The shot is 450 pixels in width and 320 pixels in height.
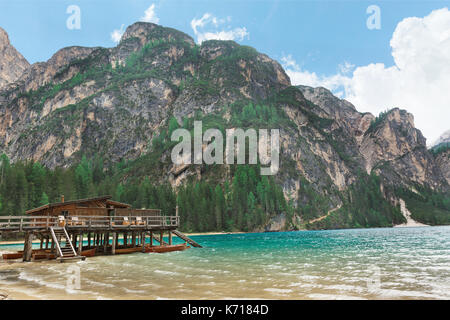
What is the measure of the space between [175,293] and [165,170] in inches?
6071

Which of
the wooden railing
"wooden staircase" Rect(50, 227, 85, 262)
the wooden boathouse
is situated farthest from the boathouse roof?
"wooden staircase" Rect(50, 227, 85, 262)

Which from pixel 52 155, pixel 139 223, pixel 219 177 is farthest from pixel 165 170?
pixel 139 223

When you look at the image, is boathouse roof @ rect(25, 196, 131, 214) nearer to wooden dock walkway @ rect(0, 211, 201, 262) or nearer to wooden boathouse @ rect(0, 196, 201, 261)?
wooden boathouse @ rect(0, 196, 201, 261)

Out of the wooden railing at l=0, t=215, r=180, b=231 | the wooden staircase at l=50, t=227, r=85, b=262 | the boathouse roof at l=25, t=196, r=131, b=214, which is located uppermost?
the boathouse roof at l=25, t=196, r=131, b=214

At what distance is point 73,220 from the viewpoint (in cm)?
3581

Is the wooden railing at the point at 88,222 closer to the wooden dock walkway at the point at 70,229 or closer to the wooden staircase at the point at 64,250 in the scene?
the wooden dock walkway at the point at 70,229

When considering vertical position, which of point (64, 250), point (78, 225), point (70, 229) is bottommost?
point (64, 250)

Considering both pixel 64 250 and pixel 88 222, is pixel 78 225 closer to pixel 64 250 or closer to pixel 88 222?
pixel 88 222

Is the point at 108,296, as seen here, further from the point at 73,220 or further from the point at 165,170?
the point at 165,170

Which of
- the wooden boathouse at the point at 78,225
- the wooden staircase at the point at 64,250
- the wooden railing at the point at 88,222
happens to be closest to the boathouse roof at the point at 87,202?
the wooden boathouse at the point at 78,225

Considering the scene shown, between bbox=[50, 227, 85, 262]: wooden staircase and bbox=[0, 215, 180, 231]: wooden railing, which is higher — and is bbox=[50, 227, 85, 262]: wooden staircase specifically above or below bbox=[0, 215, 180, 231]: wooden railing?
below

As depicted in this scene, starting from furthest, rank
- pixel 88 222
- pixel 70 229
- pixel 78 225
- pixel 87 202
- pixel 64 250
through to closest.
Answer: pixel 87 202 < pixel 88 222 < pixel 78 225 < pixel 70 229 < pixel 64 250

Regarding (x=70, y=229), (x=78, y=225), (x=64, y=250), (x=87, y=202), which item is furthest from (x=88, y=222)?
(x=64, y=250)

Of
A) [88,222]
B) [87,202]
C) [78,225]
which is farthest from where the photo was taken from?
[87,202]
